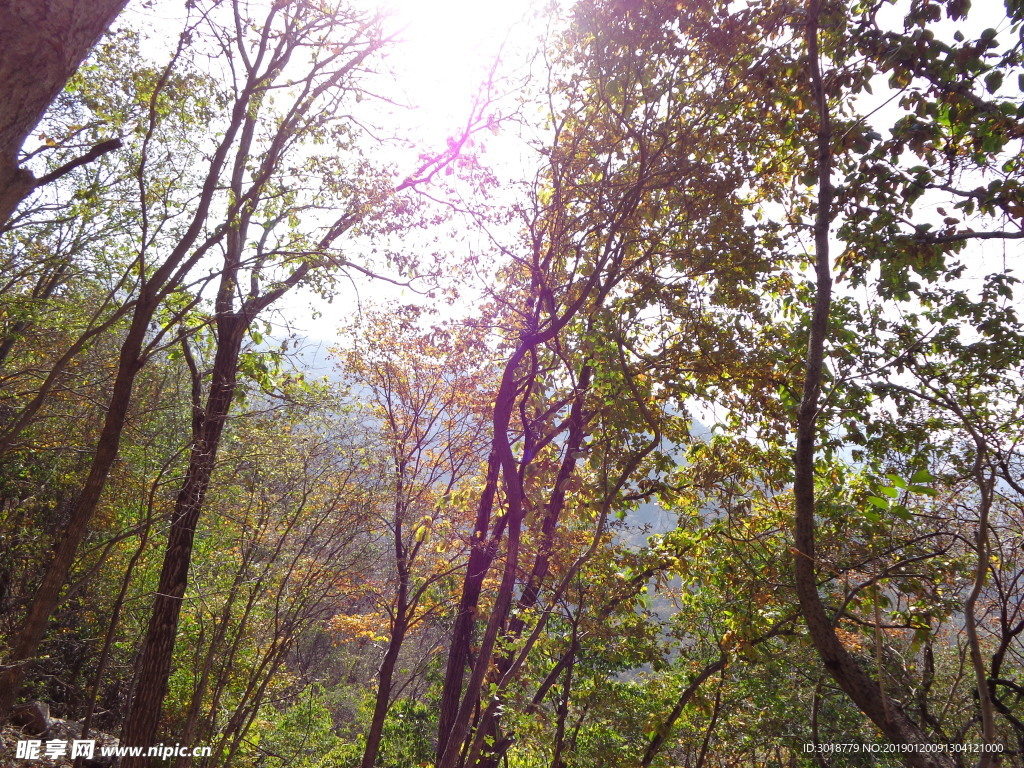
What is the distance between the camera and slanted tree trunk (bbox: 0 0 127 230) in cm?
146

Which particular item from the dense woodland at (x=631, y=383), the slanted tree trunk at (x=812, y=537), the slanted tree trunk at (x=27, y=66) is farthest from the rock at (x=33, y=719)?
the slanted tree trunk at (x=812, y=537)

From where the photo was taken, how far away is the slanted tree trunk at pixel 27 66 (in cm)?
146

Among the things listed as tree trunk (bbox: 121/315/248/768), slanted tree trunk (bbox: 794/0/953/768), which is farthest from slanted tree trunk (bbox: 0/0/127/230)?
tree trunk (bbox: 121/315/248/768)

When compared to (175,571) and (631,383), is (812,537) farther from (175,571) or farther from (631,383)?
(175,571)

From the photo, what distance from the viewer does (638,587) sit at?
6.27m

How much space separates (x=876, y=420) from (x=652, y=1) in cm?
397

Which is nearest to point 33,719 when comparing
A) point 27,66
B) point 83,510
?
point 83,510

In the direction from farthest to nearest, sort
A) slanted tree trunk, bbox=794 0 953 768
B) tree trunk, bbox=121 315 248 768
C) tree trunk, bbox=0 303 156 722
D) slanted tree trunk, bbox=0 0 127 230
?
tree trunk, bbox=121 315 248 768, tree trunk, bbox=0 303 156 722, slanted tree trunk, bbox=794 0 953 768, slanted tree trunk, bbox=0 0 127 230

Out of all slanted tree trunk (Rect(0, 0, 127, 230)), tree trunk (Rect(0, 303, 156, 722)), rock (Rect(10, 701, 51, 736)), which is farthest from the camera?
rock (Rect(10, 701, 51, 736))

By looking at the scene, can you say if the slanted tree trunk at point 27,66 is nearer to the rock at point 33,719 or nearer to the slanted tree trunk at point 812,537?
the slanted tree trunk at point 812,537

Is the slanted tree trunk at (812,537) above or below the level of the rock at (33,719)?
above

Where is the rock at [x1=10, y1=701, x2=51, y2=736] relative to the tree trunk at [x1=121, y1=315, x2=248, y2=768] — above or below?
below

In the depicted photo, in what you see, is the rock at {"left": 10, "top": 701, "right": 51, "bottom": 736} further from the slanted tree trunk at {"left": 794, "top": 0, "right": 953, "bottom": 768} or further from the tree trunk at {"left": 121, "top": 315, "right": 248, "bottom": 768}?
the slanted tree trunk at {"left": 794, "top": 0, "right": 953, "bottom": 768}

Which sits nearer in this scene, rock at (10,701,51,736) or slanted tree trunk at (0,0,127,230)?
slanted tree trunk at (0,0,127,230)
